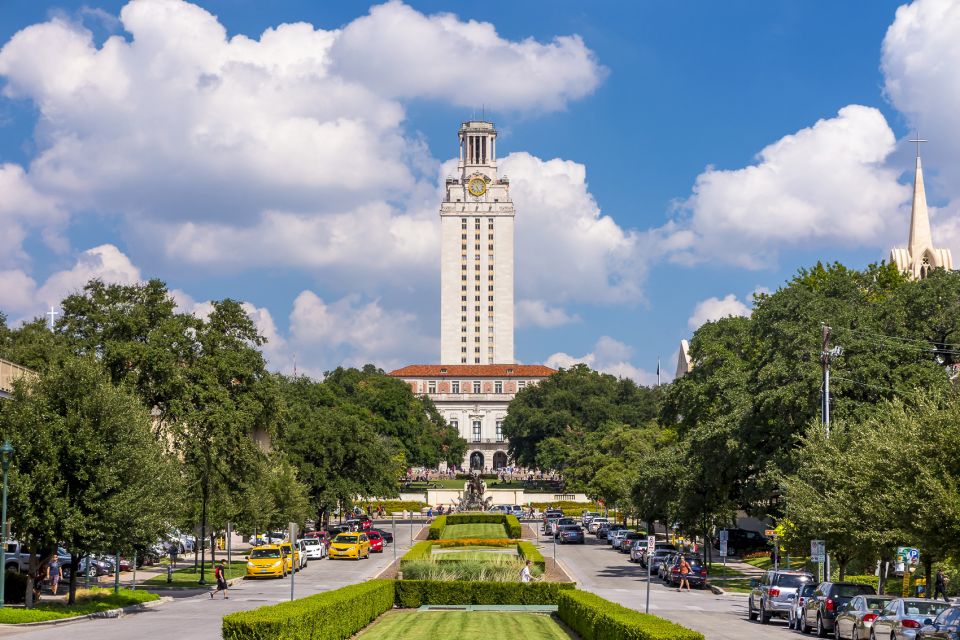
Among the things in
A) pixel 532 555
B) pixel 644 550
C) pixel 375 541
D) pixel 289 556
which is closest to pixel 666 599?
pixel 532 555

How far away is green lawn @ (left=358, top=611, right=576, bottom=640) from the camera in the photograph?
30.2 metres

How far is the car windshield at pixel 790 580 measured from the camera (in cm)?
3769

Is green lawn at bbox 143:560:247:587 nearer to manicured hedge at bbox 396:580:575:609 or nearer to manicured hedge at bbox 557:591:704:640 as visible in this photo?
manicured hedge at bbox 396:580:575:609

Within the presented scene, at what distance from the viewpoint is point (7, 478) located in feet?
116

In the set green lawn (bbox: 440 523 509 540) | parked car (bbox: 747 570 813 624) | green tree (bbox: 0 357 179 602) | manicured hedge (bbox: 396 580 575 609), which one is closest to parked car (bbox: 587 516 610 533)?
green lawn (bbox: 440 523 509 540)

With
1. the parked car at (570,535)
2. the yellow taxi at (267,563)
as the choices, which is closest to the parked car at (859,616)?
the yellow taxi at (267,563)

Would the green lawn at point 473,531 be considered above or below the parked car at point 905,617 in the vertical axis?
below

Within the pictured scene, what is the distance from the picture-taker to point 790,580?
38.0 meters

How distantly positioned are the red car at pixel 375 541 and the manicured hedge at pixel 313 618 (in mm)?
38325

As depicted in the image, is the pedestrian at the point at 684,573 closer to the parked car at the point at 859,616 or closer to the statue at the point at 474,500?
the parked car at the point at 859,616

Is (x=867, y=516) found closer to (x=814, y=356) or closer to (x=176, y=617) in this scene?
(x=814, y=356)

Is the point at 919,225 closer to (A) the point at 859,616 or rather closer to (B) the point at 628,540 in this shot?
(B) the point at 628,540

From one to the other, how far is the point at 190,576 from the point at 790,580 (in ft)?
95.9

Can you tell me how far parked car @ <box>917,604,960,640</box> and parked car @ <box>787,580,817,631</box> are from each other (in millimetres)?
10143
